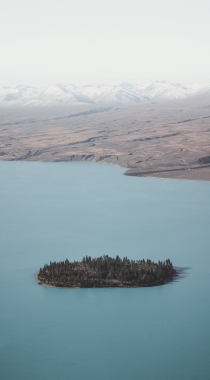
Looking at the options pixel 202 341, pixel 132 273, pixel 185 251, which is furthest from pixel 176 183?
pixel 202 341

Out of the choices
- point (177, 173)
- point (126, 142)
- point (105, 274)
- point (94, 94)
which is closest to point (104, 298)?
point (105, 274)

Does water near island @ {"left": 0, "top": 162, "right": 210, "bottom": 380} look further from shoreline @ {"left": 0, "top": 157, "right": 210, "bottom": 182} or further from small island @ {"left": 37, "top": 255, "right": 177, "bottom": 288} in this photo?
shoreline @ {"left": 0, "top": 157, "right": 210, "bottom": 182}

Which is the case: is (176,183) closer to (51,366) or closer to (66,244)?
(66,244)

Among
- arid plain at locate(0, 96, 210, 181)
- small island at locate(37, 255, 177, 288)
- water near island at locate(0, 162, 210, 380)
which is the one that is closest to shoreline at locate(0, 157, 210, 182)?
arid plain at locate(0, 96, 210, 181)

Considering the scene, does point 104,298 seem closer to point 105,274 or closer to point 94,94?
point 105,274

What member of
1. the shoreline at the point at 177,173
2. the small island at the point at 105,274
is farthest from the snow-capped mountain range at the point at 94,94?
the small island at the point at 105,274

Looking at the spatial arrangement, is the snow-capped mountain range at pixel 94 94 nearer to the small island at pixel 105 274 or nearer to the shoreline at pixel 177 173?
the shoreline at pixel 177 173
